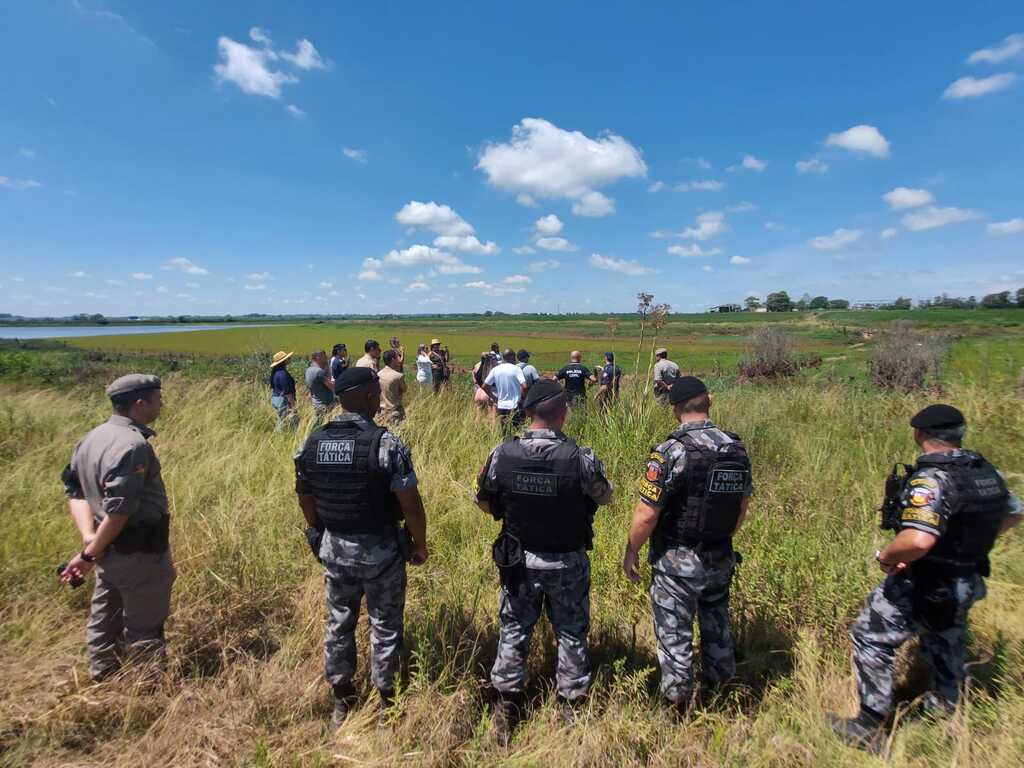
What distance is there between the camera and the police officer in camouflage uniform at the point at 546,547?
226 centimetres

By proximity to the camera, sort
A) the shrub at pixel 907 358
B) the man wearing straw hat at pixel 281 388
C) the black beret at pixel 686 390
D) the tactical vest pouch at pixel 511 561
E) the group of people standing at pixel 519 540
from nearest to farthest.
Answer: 1. the group of people standing at pixel 519 540
2. the tactical vest pouch at pixel 511 561
3. the black beret at pixel 686 390
4. the man wearing straw hat at pixel 281 388
5. the shrub at pixel 907 358

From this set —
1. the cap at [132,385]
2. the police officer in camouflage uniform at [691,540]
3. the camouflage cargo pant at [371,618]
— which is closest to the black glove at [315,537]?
the camouflage cargo pant at [371,618]

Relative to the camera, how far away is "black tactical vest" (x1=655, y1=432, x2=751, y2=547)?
2.25m

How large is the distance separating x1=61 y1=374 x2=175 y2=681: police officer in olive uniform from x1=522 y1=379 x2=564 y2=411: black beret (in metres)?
2.08

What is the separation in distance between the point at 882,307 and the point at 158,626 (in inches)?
4986

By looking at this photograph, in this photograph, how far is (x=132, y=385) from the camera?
2.41 metres

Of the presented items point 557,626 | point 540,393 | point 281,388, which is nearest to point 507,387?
point 281,388

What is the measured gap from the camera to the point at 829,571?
273 cm

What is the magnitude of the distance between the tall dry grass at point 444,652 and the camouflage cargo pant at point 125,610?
141mm

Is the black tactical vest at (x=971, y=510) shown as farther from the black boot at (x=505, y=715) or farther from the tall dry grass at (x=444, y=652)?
the black boot at (x=505, y=715)

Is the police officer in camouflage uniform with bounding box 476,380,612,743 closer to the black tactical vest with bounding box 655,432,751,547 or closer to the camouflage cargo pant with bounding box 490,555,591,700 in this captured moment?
the camouflage cargo pant with bounding box 490,555,591,700

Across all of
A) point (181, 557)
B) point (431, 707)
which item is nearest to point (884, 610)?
point (431, 707)

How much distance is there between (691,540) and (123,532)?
120 inches

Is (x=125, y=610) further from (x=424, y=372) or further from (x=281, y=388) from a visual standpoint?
(x=424, y=372)
